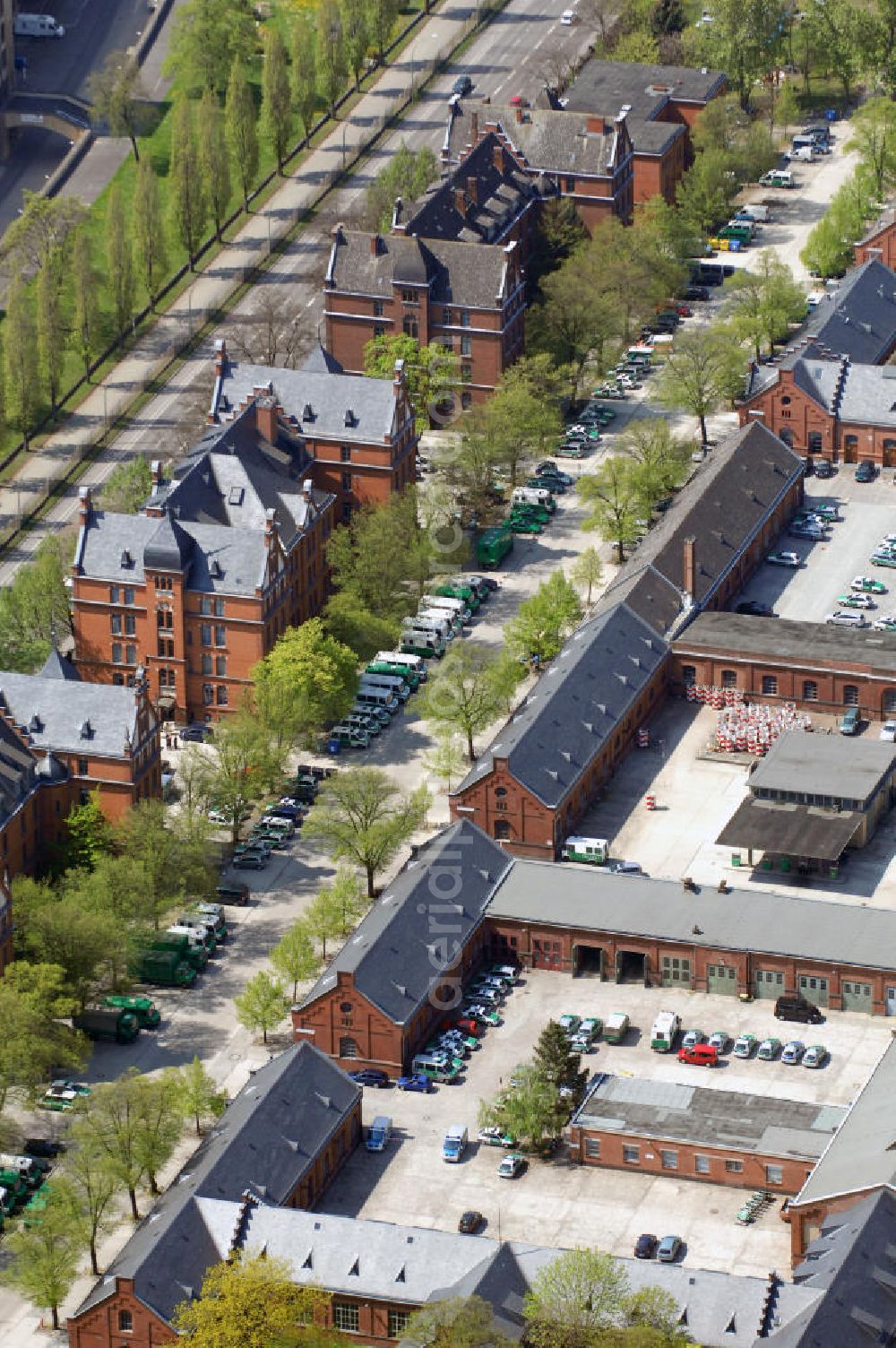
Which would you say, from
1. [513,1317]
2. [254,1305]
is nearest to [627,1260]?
[513,1317]

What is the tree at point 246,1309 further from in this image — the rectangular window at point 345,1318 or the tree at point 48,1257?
the tree at point 48,1257

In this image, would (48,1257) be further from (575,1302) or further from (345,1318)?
(575,1302)

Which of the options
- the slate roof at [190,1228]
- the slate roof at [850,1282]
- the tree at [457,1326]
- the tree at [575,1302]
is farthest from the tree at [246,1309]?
the slate roof at [850,1282]

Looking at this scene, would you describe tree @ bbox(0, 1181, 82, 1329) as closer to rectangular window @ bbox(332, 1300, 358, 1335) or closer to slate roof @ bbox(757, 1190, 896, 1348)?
rectangular window @ bbox(332, 1300, 358, 1335)

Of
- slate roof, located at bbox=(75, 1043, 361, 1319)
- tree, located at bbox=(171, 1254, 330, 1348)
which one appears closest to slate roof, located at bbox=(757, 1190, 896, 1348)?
tree, located at bbox=(171, 1254, 330, 1348)

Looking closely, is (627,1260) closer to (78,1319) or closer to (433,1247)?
(433,1247)

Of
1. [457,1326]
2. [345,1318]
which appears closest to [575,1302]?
[457,1326]

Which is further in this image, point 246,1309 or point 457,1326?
point 246,1309

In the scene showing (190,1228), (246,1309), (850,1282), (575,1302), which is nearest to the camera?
(246,1309)
